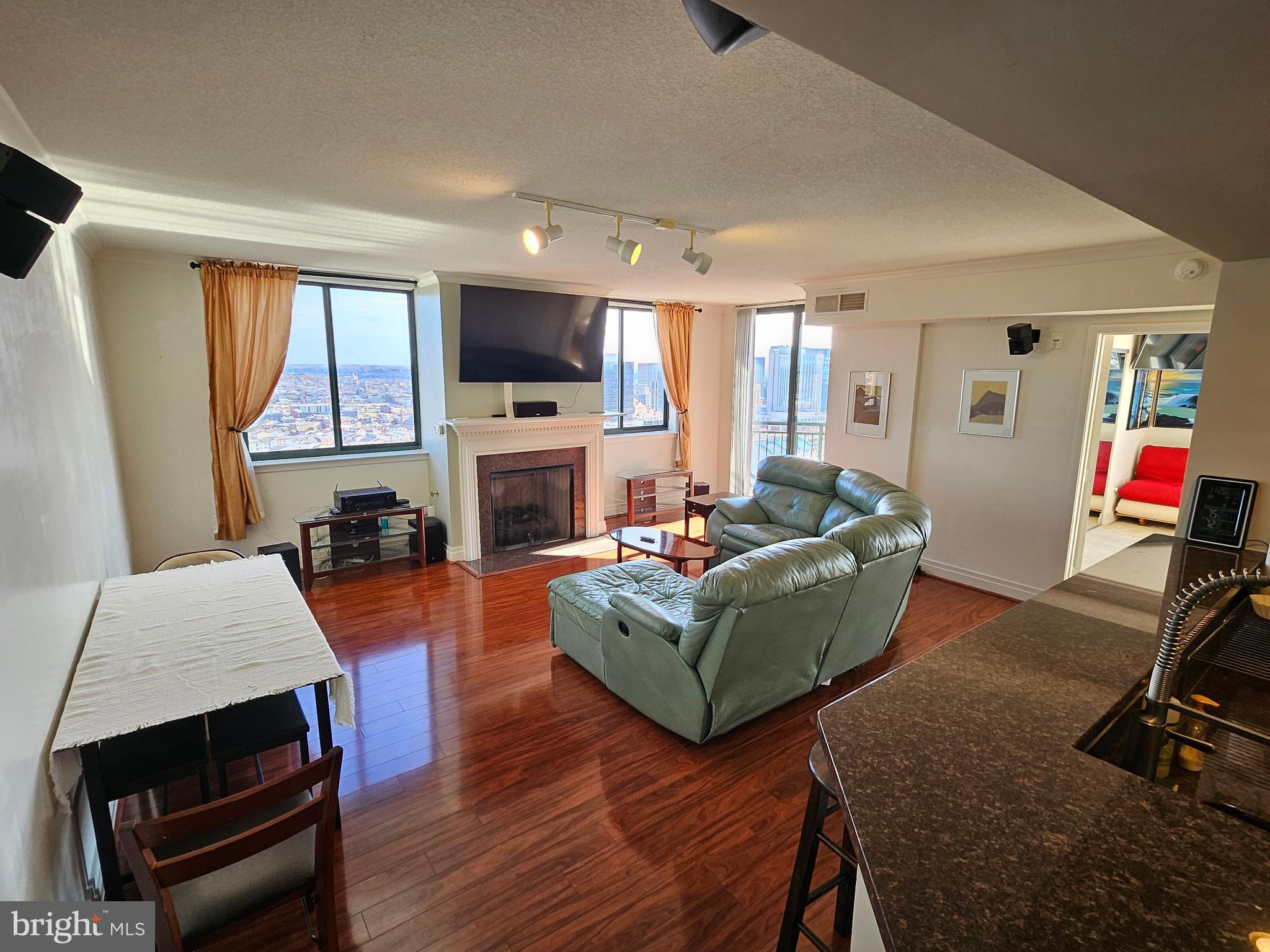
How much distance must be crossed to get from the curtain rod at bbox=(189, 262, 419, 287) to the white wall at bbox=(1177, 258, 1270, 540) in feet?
17.6

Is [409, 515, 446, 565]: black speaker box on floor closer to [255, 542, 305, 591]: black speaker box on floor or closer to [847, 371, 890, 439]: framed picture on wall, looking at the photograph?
[255, 542, 305, 591]: black speaker box on floor

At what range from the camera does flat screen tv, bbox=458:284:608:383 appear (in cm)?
512

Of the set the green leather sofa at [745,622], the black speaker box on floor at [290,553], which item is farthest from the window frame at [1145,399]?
the black speaker box on floor at [290,553]

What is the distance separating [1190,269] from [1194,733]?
316cm

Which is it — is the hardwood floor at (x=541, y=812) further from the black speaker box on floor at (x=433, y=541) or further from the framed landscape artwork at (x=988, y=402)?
the framed landscape artwork at (x=988, y=402)

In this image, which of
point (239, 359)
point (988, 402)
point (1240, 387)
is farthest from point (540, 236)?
point (988, 402)

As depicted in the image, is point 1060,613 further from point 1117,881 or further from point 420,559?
point 420,559

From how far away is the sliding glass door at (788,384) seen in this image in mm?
6609

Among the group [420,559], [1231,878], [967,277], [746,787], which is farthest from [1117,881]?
[420,559]

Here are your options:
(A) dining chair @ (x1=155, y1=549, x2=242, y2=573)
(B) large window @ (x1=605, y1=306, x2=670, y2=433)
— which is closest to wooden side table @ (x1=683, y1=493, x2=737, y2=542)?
(B) large window @ (x1=605, y1=306, x2=670, y2=433)

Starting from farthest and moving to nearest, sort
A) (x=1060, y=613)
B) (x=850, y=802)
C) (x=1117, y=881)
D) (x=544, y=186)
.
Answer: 1. (x=544, y=186)
2. (x=1060, y=613)
3. (x=850, y=802)
4. (x=1117, y=881)

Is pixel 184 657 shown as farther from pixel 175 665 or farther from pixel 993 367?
pixel 993 367

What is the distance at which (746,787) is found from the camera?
97.0 inches

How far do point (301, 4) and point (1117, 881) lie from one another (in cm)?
218
